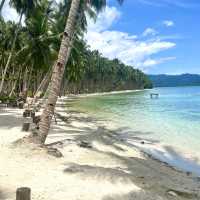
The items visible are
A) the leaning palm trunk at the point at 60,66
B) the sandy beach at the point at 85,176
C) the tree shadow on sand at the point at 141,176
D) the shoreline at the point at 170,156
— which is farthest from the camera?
the shoreline at the point at 170,156

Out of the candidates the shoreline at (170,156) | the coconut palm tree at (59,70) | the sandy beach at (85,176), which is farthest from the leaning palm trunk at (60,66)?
the shoreline at (170,156)

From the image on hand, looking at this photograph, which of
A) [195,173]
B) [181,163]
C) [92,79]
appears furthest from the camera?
[92,79]

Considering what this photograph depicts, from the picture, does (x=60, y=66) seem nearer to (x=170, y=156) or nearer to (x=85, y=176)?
(x=85, y=176)

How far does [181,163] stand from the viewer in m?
15.6

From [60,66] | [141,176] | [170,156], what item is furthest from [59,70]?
[170,156]

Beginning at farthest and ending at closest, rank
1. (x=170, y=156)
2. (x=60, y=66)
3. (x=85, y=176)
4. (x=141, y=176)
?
1. (x=170, y=156)
2. (x=60, y=66)
3. (x=141, y=176)
4. (x=85, y=176)

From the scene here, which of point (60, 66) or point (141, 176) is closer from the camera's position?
point (141, 176)

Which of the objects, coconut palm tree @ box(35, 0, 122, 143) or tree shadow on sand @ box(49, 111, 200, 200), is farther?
coconut palm tree @ box(35, 0, 122, 143)

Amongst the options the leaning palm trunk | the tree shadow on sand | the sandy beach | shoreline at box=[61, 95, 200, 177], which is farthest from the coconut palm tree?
shoreline at box=[61, 95, 200, 177]

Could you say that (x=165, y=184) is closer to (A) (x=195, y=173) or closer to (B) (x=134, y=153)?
(A) (x=195, y=173)

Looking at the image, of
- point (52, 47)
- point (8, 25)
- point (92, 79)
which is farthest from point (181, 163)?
point (92, 79)

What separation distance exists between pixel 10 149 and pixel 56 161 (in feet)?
6.07

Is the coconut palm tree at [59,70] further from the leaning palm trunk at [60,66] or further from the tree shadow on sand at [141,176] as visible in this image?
the tree shadow on sand at [141,176]

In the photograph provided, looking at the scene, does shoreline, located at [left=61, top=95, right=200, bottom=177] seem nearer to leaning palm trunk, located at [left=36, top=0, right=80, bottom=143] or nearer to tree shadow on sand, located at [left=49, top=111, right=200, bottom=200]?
tree shadow on sand, located at [left=49, top=111, right=200, bottom=200]
